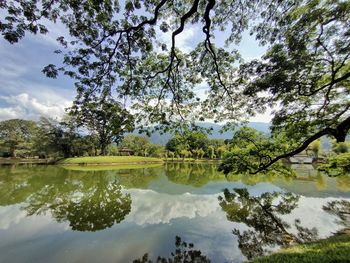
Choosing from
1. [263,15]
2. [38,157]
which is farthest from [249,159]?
[38,157]

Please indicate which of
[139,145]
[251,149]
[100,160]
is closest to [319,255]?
[251,149]

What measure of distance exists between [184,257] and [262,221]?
12.3 ft

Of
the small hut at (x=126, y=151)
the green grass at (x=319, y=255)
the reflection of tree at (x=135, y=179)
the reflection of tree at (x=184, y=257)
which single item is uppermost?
the small hut at (x=126, y=151)

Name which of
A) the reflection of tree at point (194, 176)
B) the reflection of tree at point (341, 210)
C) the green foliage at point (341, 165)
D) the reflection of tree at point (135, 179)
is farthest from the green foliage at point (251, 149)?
the reflection of tree at point (135, 179)

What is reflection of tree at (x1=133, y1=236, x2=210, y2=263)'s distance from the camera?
4.88m

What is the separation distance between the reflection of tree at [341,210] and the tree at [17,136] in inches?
1769

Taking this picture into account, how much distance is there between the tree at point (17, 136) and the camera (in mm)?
39438

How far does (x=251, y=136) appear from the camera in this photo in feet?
27.6

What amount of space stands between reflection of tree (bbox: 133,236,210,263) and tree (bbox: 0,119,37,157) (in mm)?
43139

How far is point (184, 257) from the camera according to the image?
16.6 feet

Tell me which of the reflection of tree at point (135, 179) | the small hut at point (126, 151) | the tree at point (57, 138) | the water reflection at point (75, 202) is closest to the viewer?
the water reflection at point (75, 202)

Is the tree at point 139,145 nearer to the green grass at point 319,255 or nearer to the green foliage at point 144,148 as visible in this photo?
the green foliage at point 144,148

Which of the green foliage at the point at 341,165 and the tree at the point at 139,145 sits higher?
the tree at the point at 139,145

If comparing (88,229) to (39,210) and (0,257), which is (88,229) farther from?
(39,210)
